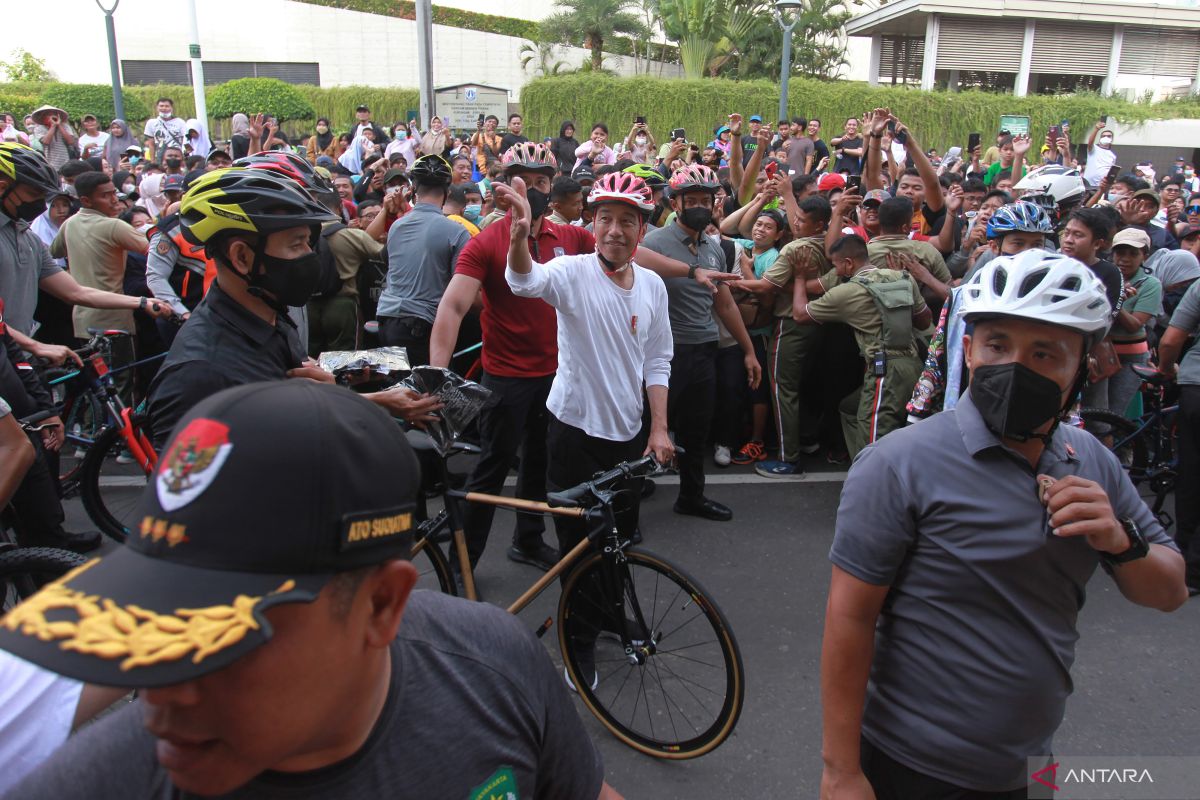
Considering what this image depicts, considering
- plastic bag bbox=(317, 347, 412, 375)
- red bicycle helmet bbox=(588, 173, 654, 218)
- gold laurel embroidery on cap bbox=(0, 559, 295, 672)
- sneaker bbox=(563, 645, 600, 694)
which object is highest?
red bicycle helmet bbox=(588, 173, 654, 218)

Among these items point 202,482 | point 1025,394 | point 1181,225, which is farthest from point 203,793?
point 1181,225

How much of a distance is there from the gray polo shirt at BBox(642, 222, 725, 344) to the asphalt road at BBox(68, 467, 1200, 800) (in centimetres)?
123

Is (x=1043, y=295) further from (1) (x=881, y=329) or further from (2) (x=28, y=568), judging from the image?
(1) (x=881, y=329)

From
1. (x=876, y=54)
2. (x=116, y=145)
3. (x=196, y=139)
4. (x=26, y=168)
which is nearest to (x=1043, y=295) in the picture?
(x=26, y=168)

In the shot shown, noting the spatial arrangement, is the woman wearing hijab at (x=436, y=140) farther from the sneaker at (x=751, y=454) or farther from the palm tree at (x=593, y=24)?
the palm tree at (x=593, y=24)

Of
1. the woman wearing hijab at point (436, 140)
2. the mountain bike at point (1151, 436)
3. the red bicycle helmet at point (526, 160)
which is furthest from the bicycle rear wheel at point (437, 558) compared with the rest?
the woman wearing hijab at point (436, 140)

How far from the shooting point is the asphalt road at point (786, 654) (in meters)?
3.32

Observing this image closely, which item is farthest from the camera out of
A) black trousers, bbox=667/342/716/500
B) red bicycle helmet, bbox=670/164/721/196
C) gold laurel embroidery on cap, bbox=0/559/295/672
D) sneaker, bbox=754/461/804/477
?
sneaker, bbox=754/461/804/477

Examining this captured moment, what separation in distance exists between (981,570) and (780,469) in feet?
15.6

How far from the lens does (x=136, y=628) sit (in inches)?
34.8

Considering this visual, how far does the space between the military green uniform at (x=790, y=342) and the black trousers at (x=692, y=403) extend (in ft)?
3.19

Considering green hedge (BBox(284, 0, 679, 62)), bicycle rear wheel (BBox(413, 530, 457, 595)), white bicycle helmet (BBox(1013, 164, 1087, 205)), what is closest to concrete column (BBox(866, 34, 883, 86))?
green hedge (BBox(284, 0, 679, 62))

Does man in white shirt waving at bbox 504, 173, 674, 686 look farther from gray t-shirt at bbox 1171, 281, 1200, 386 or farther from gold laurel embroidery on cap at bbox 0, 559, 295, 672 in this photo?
gray t-shirt at bbox 1171, 281, 1200, 386

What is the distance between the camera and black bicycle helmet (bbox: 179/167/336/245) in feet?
9.05
